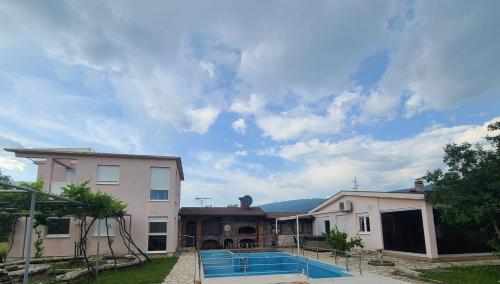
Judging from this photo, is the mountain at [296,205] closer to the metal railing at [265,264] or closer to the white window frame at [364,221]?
the white window frame at [364,221]

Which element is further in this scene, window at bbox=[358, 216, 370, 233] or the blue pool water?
window at bbox=[358, 216, 370, 233]

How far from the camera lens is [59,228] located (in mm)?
20062

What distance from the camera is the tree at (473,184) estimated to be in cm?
1184

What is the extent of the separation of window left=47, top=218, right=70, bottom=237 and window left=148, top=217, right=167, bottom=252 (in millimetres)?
4981

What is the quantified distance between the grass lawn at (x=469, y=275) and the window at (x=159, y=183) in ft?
50.9

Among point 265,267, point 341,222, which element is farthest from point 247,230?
point 265,267

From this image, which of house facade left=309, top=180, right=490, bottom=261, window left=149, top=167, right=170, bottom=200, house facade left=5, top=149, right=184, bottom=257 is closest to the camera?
house facade left=309, top=180, right=490, bottom=261

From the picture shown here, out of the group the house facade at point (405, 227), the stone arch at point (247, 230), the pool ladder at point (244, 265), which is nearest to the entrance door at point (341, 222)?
the house facade at point (405, 227)

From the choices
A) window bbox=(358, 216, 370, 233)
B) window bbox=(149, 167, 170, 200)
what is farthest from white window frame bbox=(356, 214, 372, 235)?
window bbox=(149, 167, 170, 200)

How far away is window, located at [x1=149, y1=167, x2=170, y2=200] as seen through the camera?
21.5 metres

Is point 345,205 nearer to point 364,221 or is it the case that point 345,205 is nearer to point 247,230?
point 364,221

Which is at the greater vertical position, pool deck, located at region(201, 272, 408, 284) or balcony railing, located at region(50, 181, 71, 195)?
balcony railing, located at region(50, 181, 71, 195)

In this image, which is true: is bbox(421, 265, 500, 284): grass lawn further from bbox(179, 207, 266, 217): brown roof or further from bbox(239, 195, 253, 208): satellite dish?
bbox(239, 195, 253, 208): satellite dish

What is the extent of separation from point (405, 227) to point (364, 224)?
2.48m
